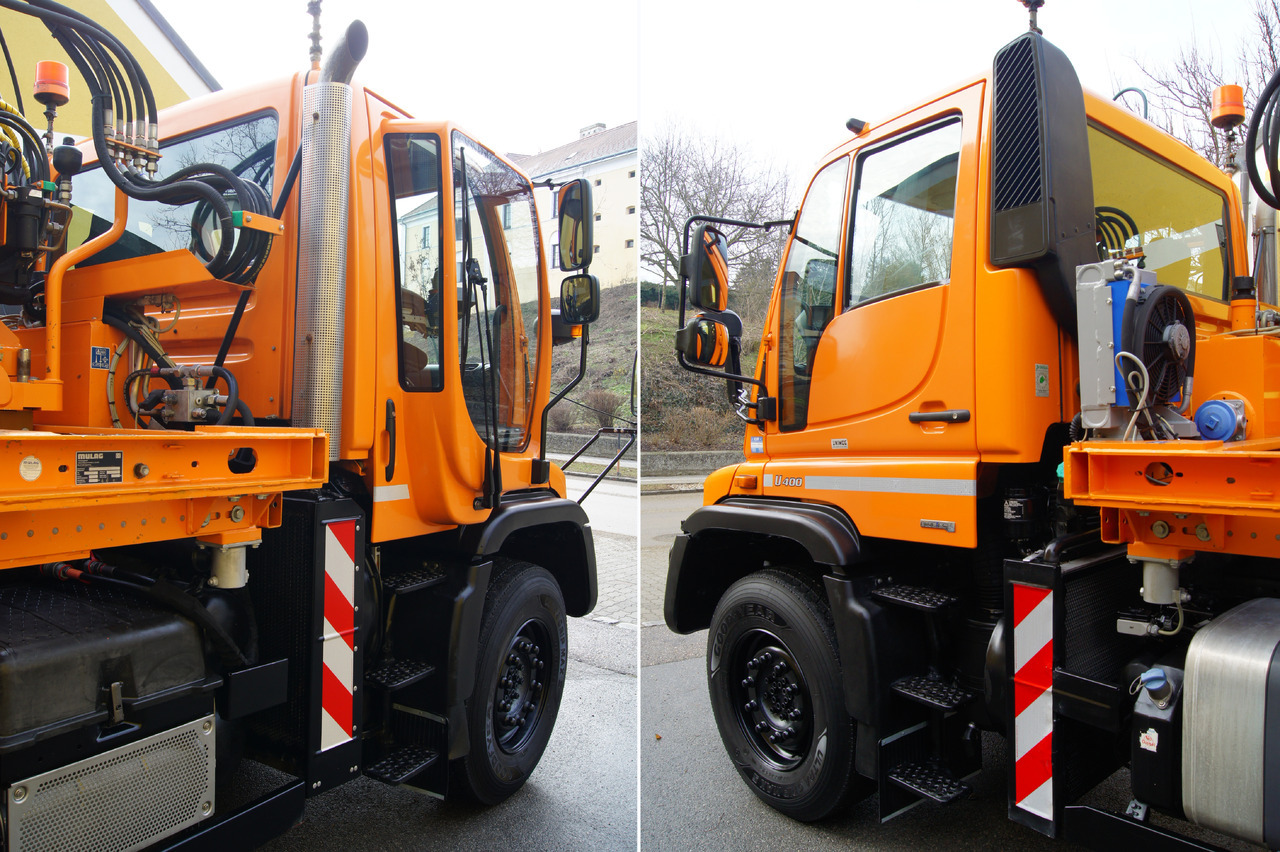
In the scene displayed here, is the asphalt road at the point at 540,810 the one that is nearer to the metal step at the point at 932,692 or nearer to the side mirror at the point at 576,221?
the metal step at the point at 932,692

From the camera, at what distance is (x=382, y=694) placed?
3082mm

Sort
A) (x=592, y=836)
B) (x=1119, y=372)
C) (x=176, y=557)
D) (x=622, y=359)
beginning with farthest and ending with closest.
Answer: (x=622, y=359) → (x=592, y=836) → (x=176, y=557) → (x=1119, y=372)

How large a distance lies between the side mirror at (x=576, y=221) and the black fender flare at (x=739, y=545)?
1315 mm

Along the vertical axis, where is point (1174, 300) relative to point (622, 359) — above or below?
below

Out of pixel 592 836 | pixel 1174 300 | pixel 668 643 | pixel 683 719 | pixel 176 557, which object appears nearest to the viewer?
pixel 1174 300

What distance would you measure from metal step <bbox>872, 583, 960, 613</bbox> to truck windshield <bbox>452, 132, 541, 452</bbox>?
65.6 inches

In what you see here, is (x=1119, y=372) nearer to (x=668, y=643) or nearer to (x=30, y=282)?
(x=30, y=282)

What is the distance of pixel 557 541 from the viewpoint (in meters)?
4.13

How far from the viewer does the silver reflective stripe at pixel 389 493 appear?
297 centimetres

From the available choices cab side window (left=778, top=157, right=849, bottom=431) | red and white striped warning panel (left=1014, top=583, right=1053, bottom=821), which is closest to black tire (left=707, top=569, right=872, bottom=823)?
red and white striped warning panel (left=1014, top=583, right=1053, bottom=821)

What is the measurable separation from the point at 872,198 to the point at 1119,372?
138cm

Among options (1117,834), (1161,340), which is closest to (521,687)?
(1117,834)

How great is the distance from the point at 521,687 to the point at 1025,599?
2.20 metres

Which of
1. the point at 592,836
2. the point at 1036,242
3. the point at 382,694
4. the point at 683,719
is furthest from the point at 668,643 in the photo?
the point at 1036,242
